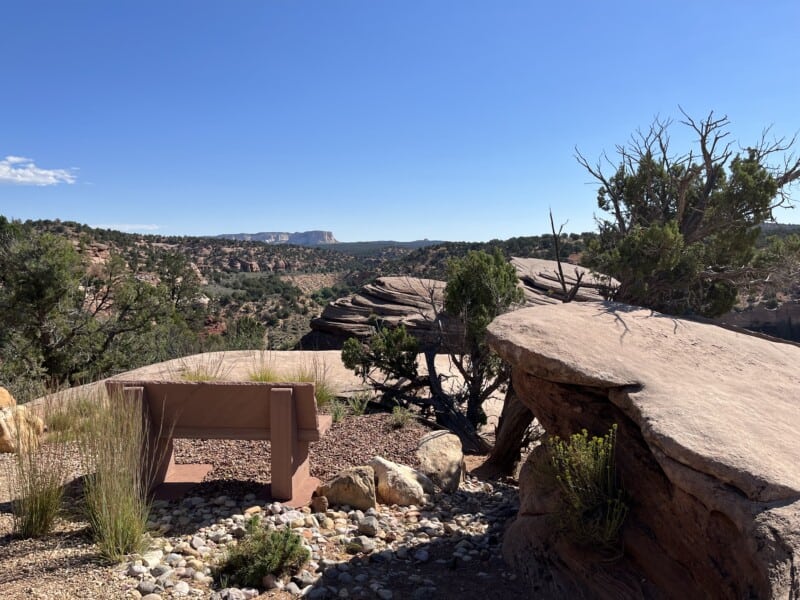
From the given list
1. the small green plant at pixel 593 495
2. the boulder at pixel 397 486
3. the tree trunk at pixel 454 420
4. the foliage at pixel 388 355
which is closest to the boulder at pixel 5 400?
the foliage at pixel 388 355

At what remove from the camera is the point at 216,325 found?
30.1m

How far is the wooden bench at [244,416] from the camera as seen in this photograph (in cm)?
453

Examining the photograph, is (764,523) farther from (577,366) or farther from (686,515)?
(577,366)

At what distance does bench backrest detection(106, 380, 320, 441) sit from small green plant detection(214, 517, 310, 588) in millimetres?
1148

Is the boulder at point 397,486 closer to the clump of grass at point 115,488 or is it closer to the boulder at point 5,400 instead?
the clump of grass at point 115,488

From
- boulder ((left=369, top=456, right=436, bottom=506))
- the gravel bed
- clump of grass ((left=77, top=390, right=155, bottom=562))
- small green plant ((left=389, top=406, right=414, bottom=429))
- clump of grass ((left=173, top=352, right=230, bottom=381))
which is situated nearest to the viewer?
the gravel bed

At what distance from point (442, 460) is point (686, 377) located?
2415 millimetres

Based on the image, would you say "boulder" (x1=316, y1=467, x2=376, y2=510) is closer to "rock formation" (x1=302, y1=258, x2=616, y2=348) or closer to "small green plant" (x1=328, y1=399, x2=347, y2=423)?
"small green plant" (x1=328, y1=399, x2=347, y2=423)

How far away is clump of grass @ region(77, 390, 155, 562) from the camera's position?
3.48 m

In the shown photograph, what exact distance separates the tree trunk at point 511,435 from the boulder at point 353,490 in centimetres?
214

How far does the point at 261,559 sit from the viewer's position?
3406 mm

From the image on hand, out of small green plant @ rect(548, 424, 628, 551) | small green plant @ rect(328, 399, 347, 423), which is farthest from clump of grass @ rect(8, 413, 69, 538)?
small green plant @ rect(328, 399, 347, 423)

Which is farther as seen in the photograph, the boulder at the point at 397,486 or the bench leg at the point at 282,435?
the boulder at the point at 397,486

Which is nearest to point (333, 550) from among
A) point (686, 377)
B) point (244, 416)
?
point (244, 416)
